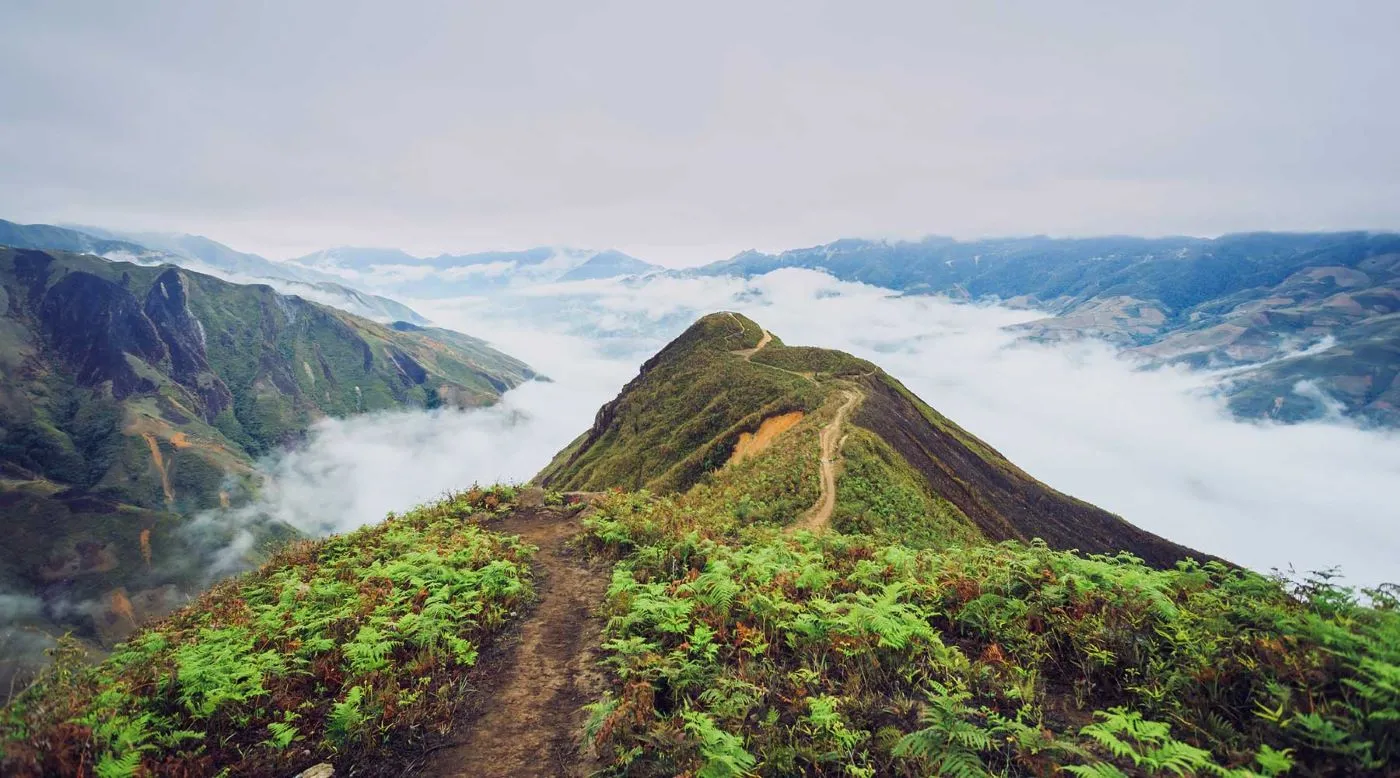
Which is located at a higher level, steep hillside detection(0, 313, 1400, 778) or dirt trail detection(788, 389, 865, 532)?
steep hillside detection(0, 313, 1400, 778)

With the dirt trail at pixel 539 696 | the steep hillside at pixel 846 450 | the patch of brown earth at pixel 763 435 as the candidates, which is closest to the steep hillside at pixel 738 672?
the dirt trail at pixel 539 696

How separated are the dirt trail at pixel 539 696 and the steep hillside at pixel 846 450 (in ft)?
76.7

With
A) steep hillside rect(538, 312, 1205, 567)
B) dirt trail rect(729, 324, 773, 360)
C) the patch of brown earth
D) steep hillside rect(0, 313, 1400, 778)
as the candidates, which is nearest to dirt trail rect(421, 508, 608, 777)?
steep hillside rect(0, 313, 1400, 778)

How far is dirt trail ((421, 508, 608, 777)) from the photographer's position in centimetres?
A: 798

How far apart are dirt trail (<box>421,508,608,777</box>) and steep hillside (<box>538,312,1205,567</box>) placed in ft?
76.7

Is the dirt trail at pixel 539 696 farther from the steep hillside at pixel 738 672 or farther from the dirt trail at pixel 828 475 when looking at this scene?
the dirt trail at pixel 828 475

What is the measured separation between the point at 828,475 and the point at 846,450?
229 inches

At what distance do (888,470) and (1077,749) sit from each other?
41.0 meters

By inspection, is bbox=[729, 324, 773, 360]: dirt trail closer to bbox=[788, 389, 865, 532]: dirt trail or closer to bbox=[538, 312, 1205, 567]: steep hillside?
bbox=[538, 312, 1205, 567]: steep hillside

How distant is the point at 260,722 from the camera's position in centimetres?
864

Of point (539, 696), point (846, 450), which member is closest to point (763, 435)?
point (846, 450)

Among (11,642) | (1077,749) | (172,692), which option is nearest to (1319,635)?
(1077,749)

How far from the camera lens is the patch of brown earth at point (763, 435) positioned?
5538 cm

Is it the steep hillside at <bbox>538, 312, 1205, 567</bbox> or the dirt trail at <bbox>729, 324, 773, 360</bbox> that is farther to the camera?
the dirt trail at <bbox>729, 324, 773, 360</bbox>
